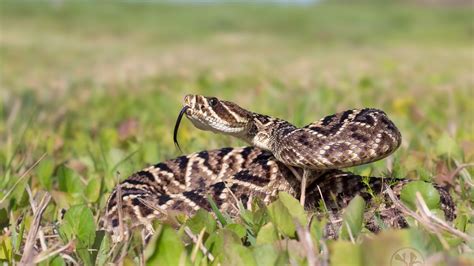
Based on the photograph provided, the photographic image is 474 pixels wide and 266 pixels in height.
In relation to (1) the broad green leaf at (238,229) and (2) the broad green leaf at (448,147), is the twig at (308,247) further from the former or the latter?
(2) the broad green leaf at (448,147)

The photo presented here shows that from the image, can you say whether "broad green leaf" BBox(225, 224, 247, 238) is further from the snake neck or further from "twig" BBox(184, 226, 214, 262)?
the snake neck

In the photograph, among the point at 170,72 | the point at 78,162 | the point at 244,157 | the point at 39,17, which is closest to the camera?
the point at 244,157

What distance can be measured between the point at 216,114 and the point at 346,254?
223 centimetres

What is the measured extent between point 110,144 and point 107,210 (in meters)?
2.03

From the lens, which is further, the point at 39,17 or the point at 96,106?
the point at 39,17

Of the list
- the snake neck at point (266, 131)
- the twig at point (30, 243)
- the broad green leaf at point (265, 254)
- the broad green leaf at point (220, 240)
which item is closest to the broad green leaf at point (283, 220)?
the broad green leaf at point (220, 240)

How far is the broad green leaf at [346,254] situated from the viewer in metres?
2.11

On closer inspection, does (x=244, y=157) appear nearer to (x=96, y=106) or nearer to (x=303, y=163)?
(x=303, y=163)

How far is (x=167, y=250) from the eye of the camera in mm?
2453

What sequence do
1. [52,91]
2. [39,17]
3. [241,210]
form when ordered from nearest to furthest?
[241,210]
[52,91]
[39,17]

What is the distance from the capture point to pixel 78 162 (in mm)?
5125

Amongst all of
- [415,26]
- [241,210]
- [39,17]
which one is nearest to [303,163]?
[241,210]

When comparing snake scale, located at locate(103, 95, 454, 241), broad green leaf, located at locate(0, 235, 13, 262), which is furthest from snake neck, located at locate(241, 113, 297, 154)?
broad green leaf, located at locate(0, 235, 13, 262)

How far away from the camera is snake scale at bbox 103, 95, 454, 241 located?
3547 millimetres
